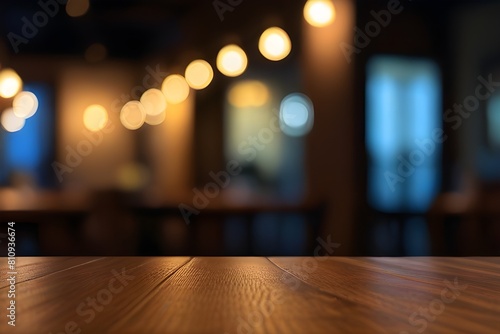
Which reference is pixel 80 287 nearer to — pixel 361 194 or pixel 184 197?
pixel 184 197

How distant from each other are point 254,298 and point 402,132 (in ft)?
13.1

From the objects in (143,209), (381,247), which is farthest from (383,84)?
(143,209)

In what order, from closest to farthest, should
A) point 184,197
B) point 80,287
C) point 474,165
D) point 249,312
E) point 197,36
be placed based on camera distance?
point 249,312
point 80,287
point 184,197
point 474,165
point 197,36

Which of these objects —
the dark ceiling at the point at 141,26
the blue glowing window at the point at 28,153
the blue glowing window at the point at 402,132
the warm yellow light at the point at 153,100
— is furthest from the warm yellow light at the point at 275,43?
the blue glowing window at the point at 28,153

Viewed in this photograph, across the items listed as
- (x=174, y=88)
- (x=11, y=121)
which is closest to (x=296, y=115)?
(x=174, y=88)

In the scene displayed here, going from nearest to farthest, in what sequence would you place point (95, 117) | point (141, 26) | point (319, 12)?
point (319, 12), point (141, 26), point (95, 117)

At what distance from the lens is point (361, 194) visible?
13.6ft

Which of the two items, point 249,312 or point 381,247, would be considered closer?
point 249,312

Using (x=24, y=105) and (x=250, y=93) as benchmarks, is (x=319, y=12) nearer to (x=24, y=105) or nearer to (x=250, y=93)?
(x=250, y=93)

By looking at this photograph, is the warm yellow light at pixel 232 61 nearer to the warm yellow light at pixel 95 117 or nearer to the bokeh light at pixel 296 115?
the bokeh light at pixel 296 115

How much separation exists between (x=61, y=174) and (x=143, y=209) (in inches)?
30.7

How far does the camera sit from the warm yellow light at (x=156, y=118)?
4570mm

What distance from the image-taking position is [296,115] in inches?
171

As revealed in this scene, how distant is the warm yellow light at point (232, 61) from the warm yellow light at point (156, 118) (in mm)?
577
